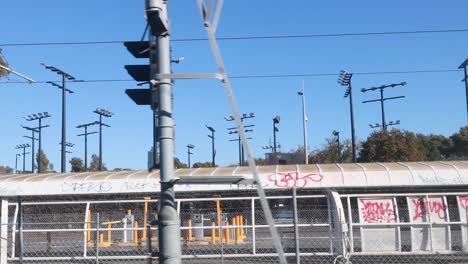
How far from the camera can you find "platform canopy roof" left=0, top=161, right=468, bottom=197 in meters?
16.1

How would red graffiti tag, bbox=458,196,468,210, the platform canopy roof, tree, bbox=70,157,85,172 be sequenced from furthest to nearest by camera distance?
1. tree, bbox=70,157,85,172
2. the platform canopy roof
3. red graffiti tag, bbox=458,196,468,210

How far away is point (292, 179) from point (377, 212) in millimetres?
3163

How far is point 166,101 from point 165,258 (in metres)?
1.37

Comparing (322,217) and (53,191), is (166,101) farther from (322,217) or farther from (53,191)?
(53,191)

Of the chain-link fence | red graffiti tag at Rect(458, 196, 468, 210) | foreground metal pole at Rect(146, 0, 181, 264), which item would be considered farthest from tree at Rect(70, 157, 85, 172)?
foreground metal pole at Rect(146, 0, 181, 264)

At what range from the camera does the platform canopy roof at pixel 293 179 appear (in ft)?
52.7

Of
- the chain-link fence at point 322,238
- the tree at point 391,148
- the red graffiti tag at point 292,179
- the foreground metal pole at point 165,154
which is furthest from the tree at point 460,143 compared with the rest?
the foreground metal pole at point 165,154

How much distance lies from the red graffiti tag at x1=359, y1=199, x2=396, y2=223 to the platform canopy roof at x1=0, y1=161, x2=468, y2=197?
1857mm

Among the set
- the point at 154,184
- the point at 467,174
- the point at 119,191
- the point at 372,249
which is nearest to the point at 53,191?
the point at 119,191

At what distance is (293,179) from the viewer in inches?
656

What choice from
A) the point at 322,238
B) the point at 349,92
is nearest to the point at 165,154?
the point at 322,238

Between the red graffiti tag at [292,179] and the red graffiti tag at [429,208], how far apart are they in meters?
3.09

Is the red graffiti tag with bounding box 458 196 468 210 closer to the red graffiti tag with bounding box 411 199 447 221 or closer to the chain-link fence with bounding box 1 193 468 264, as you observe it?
the chain-link fence with bounding box 1 193 468 264

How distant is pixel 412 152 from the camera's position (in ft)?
166
